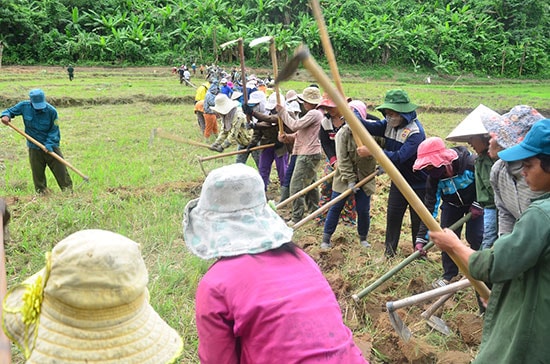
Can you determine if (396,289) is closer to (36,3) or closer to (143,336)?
(143,336)

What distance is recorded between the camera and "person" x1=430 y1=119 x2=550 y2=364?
5.01 feet

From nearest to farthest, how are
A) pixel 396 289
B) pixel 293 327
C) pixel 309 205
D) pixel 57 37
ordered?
pixel 293 327
pixel 396 289
pixel 309 205
pixel 57 37

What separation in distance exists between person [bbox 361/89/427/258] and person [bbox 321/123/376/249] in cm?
26

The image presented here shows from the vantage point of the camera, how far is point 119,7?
29594mm

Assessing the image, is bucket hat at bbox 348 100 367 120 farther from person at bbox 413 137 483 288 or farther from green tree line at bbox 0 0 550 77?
green tree line at bbox 0 0 550 77

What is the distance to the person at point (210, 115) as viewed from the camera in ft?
30.9

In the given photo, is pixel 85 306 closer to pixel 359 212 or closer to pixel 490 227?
pixel 490 227

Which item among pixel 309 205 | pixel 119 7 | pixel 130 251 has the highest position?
pixel 119 7

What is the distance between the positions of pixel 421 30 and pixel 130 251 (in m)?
30.0

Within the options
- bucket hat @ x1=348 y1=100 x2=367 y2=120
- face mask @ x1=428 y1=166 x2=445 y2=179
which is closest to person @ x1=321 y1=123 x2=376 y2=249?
bucket hat @ x1=348 y1=100 x2=367 y2=120

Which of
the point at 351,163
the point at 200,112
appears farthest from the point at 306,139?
the point at 200,112

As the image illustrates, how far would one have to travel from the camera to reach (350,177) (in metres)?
4.34

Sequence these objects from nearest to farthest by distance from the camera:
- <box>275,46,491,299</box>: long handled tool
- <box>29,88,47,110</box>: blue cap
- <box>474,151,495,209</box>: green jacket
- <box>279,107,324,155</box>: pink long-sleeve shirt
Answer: <box>275,46,491,299</box>: long handled tool < <box>474,151,495,209</box>: green jacket < <box>279,107,324,155</box>: pink long-sleeve shirt < <box>29,88,47,110</box>: blue cap

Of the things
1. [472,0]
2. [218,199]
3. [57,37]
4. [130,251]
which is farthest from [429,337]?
[472,0]
